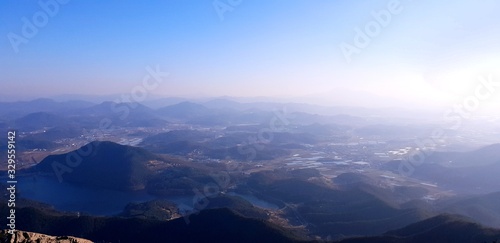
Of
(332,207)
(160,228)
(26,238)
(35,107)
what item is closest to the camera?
(26,238)

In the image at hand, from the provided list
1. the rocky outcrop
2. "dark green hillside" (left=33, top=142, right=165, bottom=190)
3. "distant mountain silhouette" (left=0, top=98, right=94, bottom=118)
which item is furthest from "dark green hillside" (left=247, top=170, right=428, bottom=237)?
"distant mountain silhouette" (left=0, top=98, right=94, bottom=118)

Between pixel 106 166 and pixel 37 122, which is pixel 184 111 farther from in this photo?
pixel 106 166

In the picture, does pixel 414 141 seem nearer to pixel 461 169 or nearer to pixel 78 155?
pixel 461 169

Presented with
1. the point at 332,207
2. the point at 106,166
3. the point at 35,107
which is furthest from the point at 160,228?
the point at 35,107

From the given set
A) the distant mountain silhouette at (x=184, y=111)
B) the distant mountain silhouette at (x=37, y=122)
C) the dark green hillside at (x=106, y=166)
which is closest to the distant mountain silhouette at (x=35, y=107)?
the distant mountain silhouette at (x=37, y=122)

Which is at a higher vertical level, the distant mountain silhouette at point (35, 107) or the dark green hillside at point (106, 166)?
the distant mountain silhouette at point (35, 107)

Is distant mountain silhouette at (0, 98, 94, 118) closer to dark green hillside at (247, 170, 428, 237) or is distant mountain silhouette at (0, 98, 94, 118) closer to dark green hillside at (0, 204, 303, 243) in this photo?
dark green hillside at (247, 170, 428, 237)

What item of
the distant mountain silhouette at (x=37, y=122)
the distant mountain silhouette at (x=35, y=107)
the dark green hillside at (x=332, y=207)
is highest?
the distant mountain silhouette at (x=35, y=107)

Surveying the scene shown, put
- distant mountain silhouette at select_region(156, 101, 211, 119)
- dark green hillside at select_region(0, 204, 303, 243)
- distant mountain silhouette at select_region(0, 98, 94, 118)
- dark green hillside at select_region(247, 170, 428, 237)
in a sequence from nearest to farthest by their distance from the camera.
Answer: dark green hillside at select_region(0, 204, 303, 243)
dark green hillside at select_region(247, 170, 428, 237)
distant mountain silhouette at select_region(156, 101, 211, 119)
distant mountain silhouette at select_region(0, 98, 94, 118)

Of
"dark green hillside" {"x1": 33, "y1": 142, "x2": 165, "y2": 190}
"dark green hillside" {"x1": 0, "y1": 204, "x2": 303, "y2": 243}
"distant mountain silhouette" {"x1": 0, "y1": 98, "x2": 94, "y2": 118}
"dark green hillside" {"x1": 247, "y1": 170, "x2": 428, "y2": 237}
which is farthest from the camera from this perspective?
"distant mountain silhouette" {"x1": 0, "y1": 98, "x2": 94, "y2": 118}

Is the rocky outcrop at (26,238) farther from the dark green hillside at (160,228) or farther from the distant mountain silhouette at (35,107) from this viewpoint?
the distant mountain silhouette at (35,107)

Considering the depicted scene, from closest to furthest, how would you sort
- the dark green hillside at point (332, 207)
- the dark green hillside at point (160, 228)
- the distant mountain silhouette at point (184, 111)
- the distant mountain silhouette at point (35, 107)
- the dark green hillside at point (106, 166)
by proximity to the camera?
the dark green hillside at point (160, 228) < the dark green hillside at point (332, 207) < the dark green hillside at point (106, 166) < the distant mountain silhouette at point (184, 111) < the distant mountain silhouette at point (35, 107)

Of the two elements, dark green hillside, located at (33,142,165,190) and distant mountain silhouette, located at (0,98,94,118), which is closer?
dark green hillside, located at (33,142,165,190)
